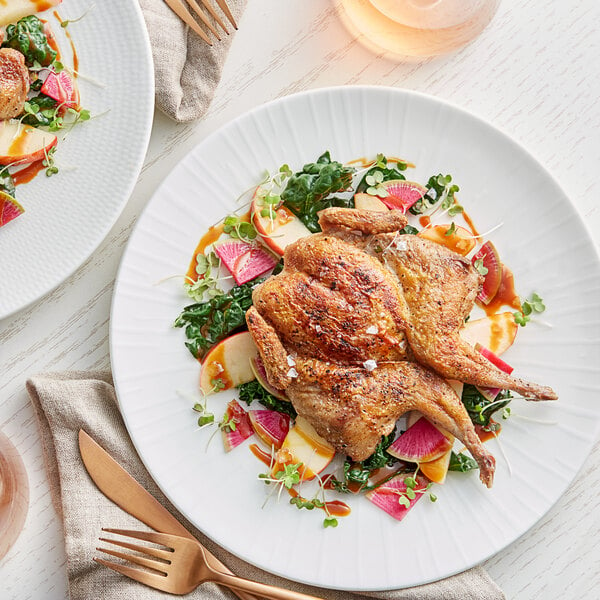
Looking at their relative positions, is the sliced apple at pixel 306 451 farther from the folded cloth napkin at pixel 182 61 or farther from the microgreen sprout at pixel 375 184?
the folded cloth napkin at pixel 182 61

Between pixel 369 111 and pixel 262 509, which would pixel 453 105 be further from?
pixel 262 509

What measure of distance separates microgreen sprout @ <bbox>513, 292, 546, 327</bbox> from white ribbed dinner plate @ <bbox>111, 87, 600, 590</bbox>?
0.05 metres

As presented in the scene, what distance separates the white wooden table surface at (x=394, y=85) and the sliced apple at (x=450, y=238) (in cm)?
69

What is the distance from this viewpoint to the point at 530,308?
3.59 metres

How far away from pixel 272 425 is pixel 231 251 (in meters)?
0.88

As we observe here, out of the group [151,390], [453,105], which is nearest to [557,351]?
[453,105]

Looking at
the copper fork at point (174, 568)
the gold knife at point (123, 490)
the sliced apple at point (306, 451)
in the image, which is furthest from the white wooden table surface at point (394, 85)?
the sliced apple at point (306, 451)

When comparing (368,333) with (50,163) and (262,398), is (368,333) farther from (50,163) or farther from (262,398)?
(50,163)

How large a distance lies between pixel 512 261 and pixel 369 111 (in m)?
1.04

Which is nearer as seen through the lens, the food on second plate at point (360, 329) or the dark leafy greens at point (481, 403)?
the food on second plate at point (360, 329)

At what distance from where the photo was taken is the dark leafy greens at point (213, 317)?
3.54 metres

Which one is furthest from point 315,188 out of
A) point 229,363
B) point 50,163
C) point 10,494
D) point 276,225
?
point 10,494

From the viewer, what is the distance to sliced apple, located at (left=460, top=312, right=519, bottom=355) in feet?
11.7

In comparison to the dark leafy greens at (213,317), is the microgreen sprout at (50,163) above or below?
above
